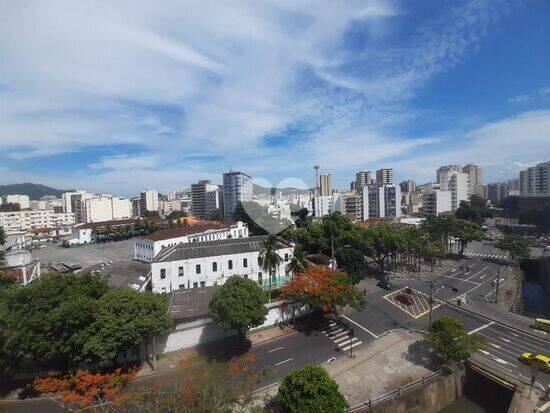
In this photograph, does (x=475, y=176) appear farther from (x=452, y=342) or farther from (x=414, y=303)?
(x=452, y=342)

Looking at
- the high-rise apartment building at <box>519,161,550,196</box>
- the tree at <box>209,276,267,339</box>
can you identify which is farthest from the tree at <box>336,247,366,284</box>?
the high-rise apartment building at <box>519,161,550,196</box>

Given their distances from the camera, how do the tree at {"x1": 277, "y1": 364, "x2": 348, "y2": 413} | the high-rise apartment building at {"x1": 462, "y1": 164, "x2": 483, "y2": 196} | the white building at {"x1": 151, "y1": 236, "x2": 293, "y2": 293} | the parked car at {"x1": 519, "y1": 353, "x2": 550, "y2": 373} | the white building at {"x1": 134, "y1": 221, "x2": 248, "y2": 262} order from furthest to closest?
the high-rise apartment building at {"x1": 462, "y1": 164, "x2": 483, "y2": 196} → the white building at {"x1": 134, "y1": 221, "x2": 248, "y2": 262} → the white building at {"x1": 151, "y1": 236, "x2": 293, "y2": 293} → the parked car at {"x1": 519, "y1": 353, "x2": 550, "y2": 373} → the tree at {"x1": 277, "y1": 364, "x2": 348, "y2": 413}

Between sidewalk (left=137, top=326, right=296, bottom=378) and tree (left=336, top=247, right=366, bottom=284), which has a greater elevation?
tree (left=336, top=247, right=366, bottom=284)

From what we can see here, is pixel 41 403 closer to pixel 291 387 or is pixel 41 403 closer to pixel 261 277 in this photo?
pixel 291 387

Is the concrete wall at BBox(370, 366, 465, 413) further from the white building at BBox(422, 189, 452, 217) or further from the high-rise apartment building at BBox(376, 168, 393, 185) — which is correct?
the high-rise apartment building at BBox(376, 168, 393, 185)

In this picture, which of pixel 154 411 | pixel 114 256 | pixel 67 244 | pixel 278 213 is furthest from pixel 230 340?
pixel 67 244

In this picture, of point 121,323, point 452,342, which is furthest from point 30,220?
point 452,342
